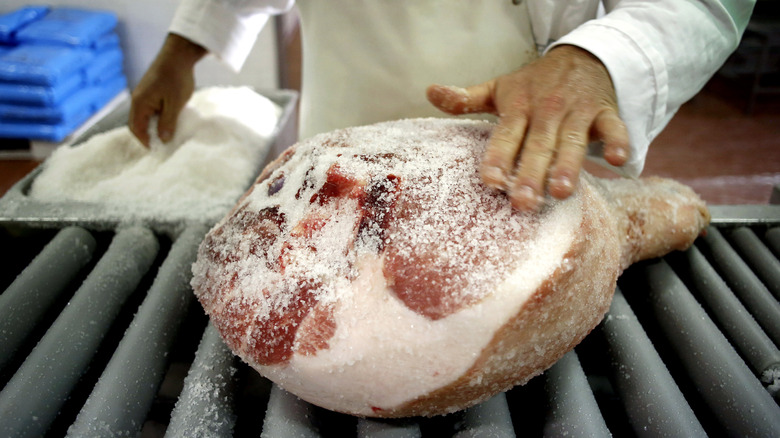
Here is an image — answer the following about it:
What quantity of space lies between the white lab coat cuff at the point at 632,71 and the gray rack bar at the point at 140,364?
0.70 metres

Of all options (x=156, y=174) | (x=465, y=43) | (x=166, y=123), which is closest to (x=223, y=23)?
(x=166, y=123)

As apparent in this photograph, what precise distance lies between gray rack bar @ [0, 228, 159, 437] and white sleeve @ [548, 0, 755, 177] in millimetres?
795

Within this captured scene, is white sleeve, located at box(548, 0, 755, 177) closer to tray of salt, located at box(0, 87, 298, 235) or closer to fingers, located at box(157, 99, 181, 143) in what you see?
tray of salt, located at box(0, 87, 298, 235)

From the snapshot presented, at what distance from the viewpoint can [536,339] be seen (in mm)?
626

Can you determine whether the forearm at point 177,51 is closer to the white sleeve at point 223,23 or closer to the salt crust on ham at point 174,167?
the white sleeve at point 223,23

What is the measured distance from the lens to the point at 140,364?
0.74 metres

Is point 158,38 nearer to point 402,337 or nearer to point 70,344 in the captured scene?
point 70,344

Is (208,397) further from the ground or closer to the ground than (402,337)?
closer to the ground

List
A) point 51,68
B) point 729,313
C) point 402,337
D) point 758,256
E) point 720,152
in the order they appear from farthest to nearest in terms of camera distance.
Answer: point 720,152 < point 51,68 < point 758,256 < point 729,313 < point 402,337

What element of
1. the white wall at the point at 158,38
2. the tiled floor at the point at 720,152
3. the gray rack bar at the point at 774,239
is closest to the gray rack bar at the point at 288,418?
the gray rack bar at the point at 774,239

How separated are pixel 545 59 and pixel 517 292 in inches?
13.7

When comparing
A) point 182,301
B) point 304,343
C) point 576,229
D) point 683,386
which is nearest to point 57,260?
point 182,301

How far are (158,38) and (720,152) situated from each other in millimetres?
2812

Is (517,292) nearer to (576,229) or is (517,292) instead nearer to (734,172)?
(576,229)
